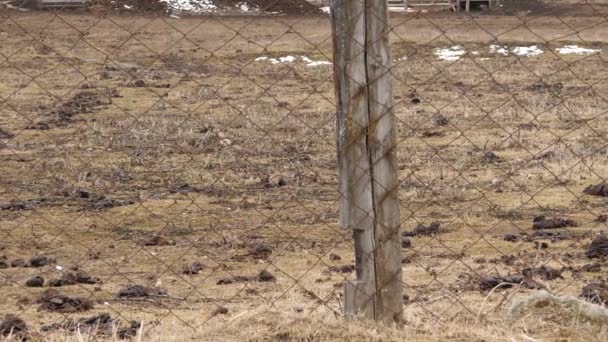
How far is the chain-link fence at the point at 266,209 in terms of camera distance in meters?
5.68

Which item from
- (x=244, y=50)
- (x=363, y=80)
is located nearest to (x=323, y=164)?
(x=363, y=80)

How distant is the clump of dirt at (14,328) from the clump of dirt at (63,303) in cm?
72

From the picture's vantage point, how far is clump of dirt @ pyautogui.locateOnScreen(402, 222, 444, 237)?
8.60m

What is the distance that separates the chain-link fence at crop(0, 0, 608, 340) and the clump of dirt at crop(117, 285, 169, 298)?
2cm

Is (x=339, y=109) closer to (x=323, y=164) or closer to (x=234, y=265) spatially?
(x=234, y=265)

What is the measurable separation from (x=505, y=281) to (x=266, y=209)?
11.5ft

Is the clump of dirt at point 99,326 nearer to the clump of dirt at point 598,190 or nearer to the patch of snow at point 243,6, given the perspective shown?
the clump of dirt at point 598,190

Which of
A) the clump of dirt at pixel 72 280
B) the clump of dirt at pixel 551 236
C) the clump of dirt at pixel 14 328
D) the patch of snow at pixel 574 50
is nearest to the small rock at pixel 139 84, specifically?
the patch of snow at pixel 574 50

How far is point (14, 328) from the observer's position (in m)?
5.23

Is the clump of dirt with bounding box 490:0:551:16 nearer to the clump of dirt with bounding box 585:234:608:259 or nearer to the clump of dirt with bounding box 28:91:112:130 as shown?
the clump of dirt with bounding box 28:91:112:130

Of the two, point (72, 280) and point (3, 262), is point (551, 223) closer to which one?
point (72, 280)

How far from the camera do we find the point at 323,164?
452 inches

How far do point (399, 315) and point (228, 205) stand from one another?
5406 mm

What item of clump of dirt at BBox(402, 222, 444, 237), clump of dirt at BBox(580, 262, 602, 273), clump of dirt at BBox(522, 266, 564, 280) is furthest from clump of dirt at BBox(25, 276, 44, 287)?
clump of dirt at BBox(580, 262, 602, 273)
